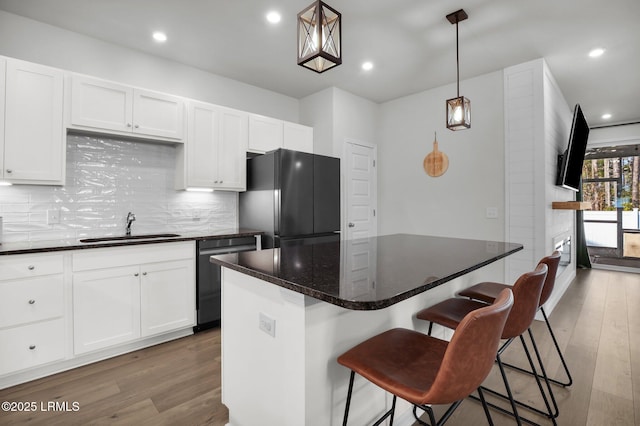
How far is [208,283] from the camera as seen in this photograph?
9.85 feet

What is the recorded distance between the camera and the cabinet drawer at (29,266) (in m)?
2.06

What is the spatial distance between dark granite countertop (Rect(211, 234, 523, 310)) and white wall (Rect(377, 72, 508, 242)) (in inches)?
81.2

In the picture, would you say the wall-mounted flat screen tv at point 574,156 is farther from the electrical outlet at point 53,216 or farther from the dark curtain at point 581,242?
Answer: the electrical outlet at point 53,216

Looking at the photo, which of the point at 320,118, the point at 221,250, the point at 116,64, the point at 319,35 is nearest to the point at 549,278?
the point at 319,35

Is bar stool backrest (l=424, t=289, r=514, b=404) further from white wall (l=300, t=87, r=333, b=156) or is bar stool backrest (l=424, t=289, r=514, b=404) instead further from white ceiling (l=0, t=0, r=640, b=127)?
white wall (l=300, t=87, r=333, b=156)

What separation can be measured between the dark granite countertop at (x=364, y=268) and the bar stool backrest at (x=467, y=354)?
0.18 metres

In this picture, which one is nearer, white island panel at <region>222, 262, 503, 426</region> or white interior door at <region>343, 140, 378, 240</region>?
white island panel at <region>222, 262, 503, 426</region>

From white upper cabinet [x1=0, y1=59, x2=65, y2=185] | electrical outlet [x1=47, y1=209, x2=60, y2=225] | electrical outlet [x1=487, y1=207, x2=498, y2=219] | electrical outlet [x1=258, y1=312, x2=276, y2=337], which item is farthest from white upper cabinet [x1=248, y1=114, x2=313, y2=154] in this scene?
electrical outlet [x1=258, y1=312, x2=276, y2=337]

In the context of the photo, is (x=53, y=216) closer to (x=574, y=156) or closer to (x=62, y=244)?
(x=62, y=244)

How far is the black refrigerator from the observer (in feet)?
10.8

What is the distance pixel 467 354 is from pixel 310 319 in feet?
1.80

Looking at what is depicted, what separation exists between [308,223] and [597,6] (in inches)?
125

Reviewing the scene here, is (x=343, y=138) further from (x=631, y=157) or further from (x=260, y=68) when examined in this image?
(x=631, y=157)

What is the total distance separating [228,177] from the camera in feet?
11.5
